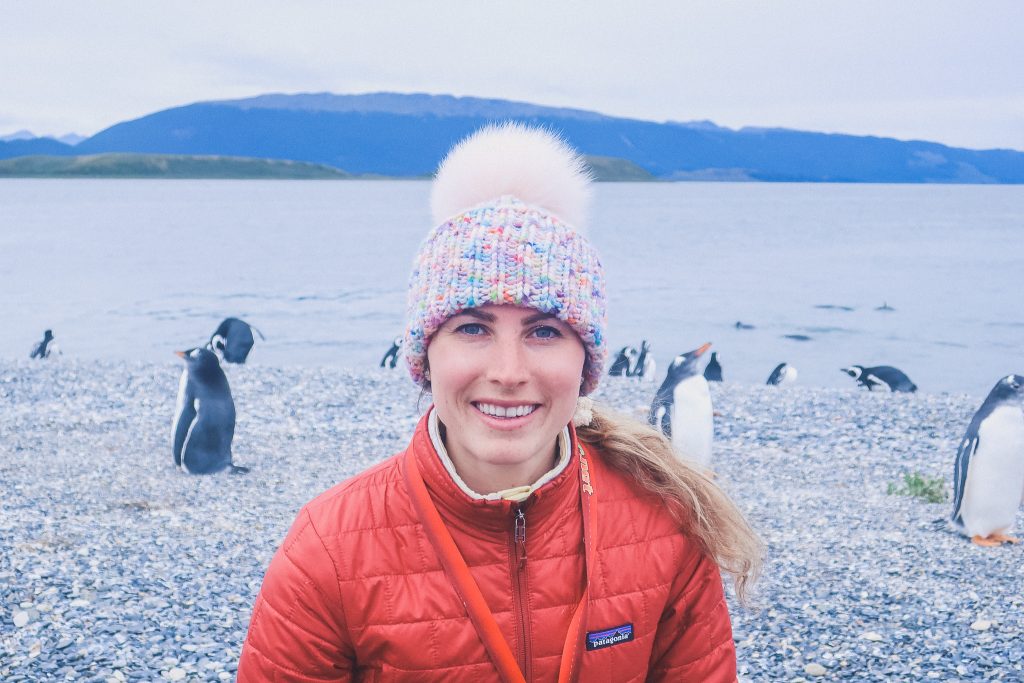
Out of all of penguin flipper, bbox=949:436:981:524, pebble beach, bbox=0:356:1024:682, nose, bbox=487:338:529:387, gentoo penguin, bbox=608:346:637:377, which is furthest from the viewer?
gentoo penguin, bbox=608:346:637:377

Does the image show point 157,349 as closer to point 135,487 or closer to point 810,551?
point 135,487

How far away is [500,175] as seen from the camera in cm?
171

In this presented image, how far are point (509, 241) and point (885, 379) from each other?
12.3 metres

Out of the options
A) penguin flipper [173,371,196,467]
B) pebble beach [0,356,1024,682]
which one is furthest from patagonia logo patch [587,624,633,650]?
penguin flipper [173,371,196,467]

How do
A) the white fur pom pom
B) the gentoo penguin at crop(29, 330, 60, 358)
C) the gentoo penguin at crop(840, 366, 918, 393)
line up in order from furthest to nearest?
the gentoo penguin at crop(29, 330, 60, 358)
the gentoo penguin at crop(840, 366, 918, 393)
the white fur pom pom

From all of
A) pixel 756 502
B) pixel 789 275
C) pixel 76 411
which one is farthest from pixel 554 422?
pixel 789 275

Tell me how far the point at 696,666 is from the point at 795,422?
7.34 metres

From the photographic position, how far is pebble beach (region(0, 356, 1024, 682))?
3.74 metres

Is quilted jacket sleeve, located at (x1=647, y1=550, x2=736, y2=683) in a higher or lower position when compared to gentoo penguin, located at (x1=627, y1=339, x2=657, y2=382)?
higher

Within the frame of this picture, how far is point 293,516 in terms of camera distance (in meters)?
5.64

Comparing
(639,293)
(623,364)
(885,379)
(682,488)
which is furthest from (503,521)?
(639,293)

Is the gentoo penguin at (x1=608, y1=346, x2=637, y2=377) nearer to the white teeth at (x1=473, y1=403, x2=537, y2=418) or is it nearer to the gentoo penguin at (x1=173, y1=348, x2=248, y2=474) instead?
the gentoo penguin at (x1=173, y1=348, x2=248, y2=474)

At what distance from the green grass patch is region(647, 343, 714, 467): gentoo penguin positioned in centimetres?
137

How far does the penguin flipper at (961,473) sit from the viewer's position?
5.23m
